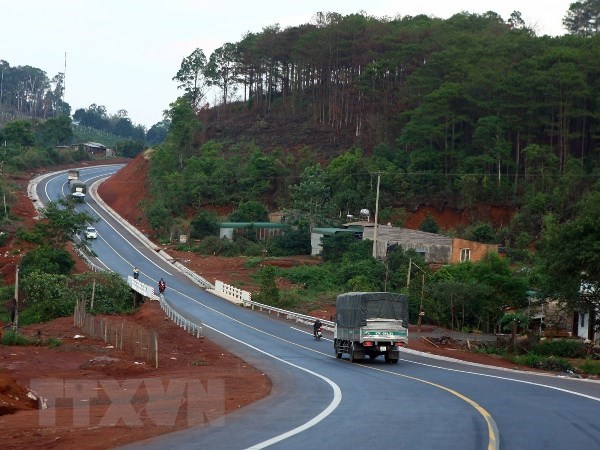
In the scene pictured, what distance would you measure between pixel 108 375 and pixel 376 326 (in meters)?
10.8

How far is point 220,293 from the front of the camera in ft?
222

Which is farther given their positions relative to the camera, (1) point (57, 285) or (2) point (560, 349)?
(1) point (57, 285)

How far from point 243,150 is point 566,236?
75832 millimetres

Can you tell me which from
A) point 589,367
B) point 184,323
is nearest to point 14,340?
point 184,323

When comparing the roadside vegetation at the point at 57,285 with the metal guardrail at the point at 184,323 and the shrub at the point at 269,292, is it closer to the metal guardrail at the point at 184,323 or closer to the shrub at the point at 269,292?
the metal guardrail at the point at 184,323

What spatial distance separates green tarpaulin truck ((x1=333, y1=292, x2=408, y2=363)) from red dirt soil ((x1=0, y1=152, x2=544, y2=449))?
3.89 m

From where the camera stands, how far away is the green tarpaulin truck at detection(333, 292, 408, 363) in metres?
35.4

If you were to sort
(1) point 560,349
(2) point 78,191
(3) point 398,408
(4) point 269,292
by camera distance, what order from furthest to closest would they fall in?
(2) point 78,191, (4) point 269,292, (1) point 560,349, (3) point 398,408

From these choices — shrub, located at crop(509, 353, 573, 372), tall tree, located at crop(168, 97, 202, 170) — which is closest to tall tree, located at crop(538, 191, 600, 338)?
shrub, located at crop(509, 353, 573, 372)

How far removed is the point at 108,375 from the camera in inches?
1169

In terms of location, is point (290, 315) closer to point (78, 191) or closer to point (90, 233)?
point (90, 233)

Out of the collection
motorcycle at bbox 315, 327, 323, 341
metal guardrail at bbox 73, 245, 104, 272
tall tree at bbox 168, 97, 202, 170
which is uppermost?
tall tree at bbox 168, 97, 202, 170

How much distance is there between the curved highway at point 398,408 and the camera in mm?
14953

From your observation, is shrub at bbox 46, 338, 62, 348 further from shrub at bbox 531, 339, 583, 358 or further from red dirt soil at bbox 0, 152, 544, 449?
shrub at bbox 531, 339, 583, 358
